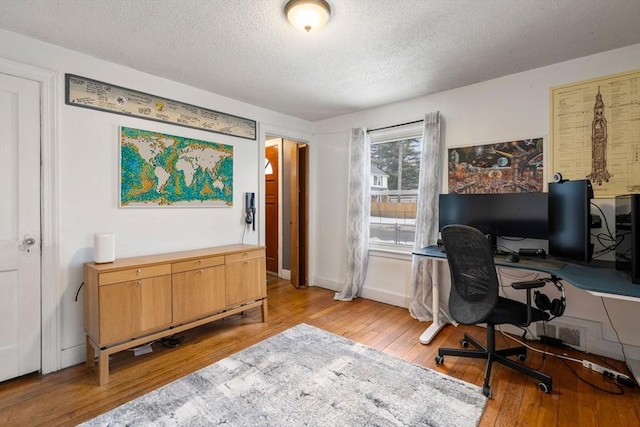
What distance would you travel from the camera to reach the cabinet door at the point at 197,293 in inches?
97.3

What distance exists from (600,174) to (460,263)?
1510 millimetres

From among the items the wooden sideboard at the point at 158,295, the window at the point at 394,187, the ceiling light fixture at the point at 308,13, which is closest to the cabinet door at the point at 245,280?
the wooden sideboard at the point at 158,295

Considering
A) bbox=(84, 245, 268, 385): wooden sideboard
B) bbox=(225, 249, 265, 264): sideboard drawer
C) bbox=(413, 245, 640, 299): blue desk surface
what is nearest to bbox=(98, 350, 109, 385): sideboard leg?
bbox=(84, 245, 268, 385): wooden sideboard

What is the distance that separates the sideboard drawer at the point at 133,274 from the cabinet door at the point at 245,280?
0.61m

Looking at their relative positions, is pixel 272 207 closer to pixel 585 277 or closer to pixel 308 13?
pixel 308 13

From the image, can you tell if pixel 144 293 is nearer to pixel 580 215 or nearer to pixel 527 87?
pixel 580 215

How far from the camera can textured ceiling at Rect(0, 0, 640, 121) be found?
181cm

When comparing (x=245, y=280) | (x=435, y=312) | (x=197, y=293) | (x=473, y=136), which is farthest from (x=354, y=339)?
(x=473, y=136)

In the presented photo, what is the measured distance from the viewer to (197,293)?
2.59 metres

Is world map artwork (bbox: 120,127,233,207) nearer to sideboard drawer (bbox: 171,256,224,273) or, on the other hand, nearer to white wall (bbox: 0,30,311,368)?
white wall (bbox: 0,30,311,368)

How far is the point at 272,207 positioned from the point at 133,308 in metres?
3.05

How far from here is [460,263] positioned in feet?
7.00

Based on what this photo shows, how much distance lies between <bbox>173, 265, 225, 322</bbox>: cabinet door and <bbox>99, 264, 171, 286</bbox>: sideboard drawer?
0.38ft

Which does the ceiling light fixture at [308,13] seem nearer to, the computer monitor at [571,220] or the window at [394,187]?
the window at [394,187]
